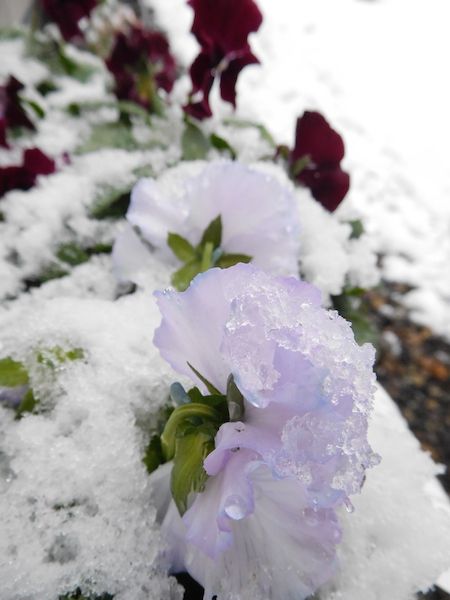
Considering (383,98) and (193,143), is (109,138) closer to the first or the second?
(193,143)

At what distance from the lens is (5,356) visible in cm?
43

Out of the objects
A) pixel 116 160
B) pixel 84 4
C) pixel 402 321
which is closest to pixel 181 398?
pixel 116 160

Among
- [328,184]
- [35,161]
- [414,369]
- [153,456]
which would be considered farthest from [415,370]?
[153,456]

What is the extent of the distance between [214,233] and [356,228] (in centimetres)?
29

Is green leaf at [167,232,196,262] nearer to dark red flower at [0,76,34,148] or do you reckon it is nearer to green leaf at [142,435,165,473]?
green leaf at [142,435,165,473]

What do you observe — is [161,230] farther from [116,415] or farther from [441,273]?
[441,273]

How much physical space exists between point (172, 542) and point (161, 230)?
25cm

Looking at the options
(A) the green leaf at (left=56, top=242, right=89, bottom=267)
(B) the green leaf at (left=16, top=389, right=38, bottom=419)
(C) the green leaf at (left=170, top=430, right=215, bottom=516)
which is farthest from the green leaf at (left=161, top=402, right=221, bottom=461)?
(A) the green leaf at (left=56, top=242, right=89, bottom=267)

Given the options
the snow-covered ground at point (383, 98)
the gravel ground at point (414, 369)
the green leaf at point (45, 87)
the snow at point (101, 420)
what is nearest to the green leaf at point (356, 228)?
the snow at point (101, 420)

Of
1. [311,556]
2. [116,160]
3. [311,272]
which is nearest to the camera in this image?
[311,556]

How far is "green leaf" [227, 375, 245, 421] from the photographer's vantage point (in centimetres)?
30

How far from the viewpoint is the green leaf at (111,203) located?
63cm

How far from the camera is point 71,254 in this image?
59cm

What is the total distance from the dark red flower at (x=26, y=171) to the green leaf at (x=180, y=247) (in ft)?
0.81
